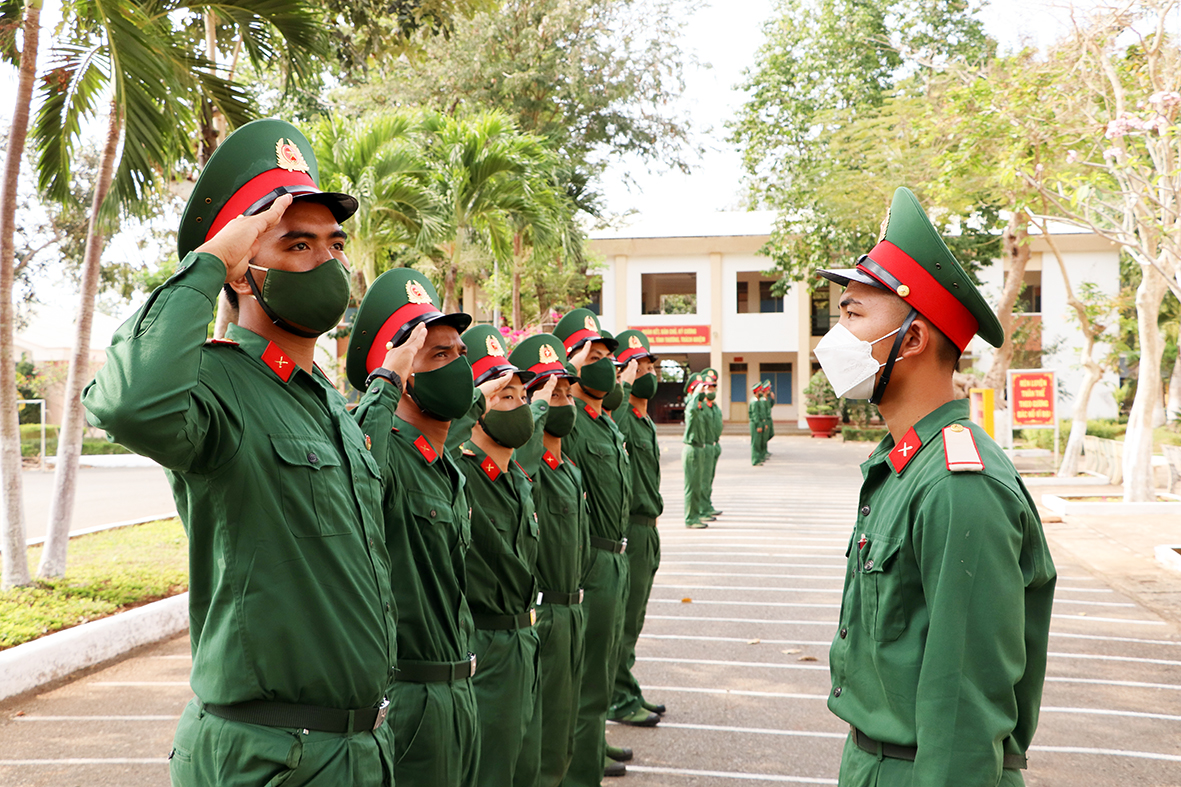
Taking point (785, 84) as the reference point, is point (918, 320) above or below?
below

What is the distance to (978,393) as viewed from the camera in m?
19.6

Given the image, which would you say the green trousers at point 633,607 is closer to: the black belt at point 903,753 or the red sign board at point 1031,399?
the black belt at point 903,753

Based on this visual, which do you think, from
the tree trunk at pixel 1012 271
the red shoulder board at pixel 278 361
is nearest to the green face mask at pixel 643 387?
the red shoulder board at pixel 278 361

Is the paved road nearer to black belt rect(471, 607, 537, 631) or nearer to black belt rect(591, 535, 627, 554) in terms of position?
black belt rect(591, 535, 627, 554)

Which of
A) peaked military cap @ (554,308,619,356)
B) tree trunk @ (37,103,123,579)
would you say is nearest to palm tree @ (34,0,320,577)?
tree trunk @ (37,103,123,579)

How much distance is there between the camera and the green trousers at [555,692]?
12.6 ft

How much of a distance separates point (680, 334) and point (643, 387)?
88.2 ft

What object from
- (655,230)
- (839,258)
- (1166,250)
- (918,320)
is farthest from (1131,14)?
(655,230)

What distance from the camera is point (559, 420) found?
14.9ft

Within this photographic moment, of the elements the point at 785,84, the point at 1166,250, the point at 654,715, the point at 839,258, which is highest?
the point at 785,84

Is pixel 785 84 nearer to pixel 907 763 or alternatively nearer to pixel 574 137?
pixel 574 137

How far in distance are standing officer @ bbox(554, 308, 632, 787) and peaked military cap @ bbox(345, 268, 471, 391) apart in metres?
1.95

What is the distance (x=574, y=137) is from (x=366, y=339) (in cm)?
1910

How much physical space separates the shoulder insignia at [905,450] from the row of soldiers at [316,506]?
4.16 feet
